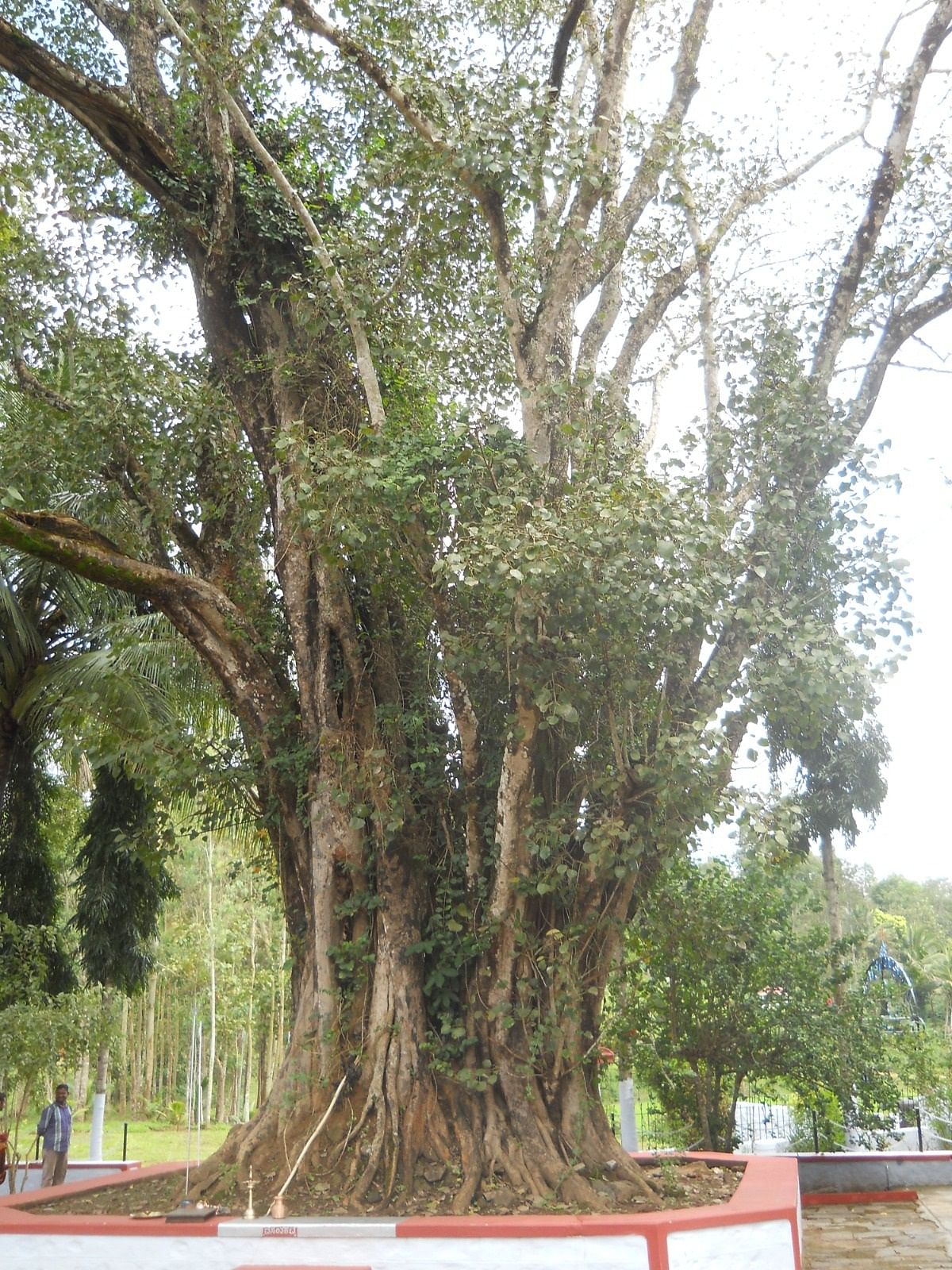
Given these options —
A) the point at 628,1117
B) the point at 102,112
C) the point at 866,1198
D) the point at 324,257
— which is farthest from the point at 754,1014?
the point at 102,112

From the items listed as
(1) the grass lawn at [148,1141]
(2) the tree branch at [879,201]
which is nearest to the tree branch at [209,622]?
(2) the tree branch at [879,201]

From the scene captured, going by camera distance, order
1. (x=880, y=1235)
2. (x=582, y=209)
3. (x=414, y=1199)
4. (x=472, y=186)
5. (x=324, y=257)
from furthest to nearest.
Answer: (x=880, y=1235) < (x=582, y=209) < (x=324, y=257) < (x=472, y=186) < (x=414, y=1199)

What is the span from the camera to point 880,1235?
9258 mm

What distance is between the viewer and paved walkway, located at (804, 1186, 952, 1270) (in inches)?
319

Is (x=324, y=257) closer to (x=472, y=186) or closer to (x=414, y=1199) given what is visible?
(x=472, y=186)

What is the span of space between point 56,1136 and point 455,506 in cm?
741

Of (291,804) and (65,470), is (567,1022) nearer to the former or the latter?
(291,804)

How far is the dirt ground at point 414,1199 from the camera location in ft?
20.7

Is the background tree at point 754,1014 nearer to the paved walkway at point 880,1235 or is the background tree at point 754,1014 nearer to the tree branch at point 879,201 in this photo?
the paved walkway at point 880,1235

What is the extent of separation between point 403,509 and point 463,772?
72.2 inches

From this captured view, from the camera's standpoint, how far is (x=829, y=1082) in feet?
34.7

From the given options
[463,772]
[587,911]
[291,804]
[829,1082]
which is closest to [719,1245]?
[587,911]

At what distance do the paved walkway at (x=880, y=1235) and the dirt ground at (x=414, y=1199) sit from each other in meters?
1.43

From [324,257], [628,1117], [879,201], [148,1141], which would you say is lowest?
[148,1141]
